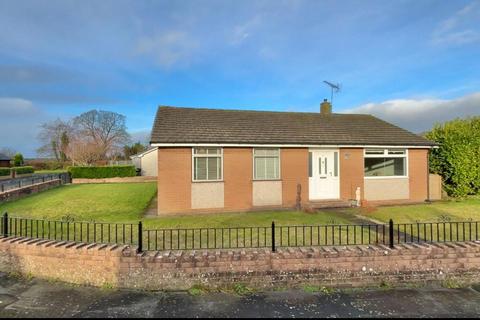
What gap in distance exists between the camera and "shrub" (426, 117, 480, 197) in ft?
45.2

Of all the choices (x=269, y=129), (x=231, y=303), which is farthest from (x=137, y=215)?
(x=231, y=303)

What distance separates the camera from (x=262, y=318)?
4.32 metres

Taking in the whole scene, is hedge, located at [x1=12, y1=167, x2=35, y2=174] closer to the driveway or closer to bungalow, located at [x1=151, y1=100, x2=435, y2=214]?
bungalow, located at [x1=151, y1=100, x2=435, y2=214]

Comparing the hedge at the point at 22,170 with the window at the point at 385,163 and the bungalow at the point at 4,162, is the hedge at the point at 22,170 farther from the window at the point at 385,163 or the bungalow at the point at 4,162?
the window at the point at 385,163

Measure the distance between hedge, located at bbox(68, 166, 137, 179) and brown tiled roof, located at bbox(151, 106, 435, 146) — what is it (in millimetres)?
18336

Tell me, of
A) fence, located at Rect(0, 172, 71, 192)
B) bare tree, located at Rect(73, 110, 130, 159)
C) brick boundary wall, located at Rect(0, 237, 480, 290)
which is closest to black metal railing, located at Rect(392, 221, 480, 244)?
brick boundary wall, located at Rect(0, 237, 480, 290)

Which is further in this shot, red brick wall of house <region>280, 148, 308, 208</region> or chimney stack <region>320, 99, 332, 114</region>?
chimney stack <region>320, 99, 332, 114</region>

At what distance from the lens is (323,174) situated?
13242 millimetres

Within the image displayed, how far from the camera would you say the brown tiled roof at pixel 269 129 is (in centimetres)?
1197

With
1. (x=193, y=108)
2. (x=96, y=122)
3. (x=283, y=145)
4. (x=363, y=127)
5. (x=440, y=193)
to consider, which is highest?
(x=96, y=122)

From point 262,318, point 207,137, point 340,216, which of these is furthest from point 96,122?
point 262,318

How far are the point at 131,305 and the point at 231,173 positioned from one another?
768 cm

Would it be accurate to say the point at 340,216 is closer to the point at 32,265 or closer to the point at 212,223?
the point at 212,223

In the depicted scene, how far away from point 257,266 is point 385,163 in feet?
35.5
